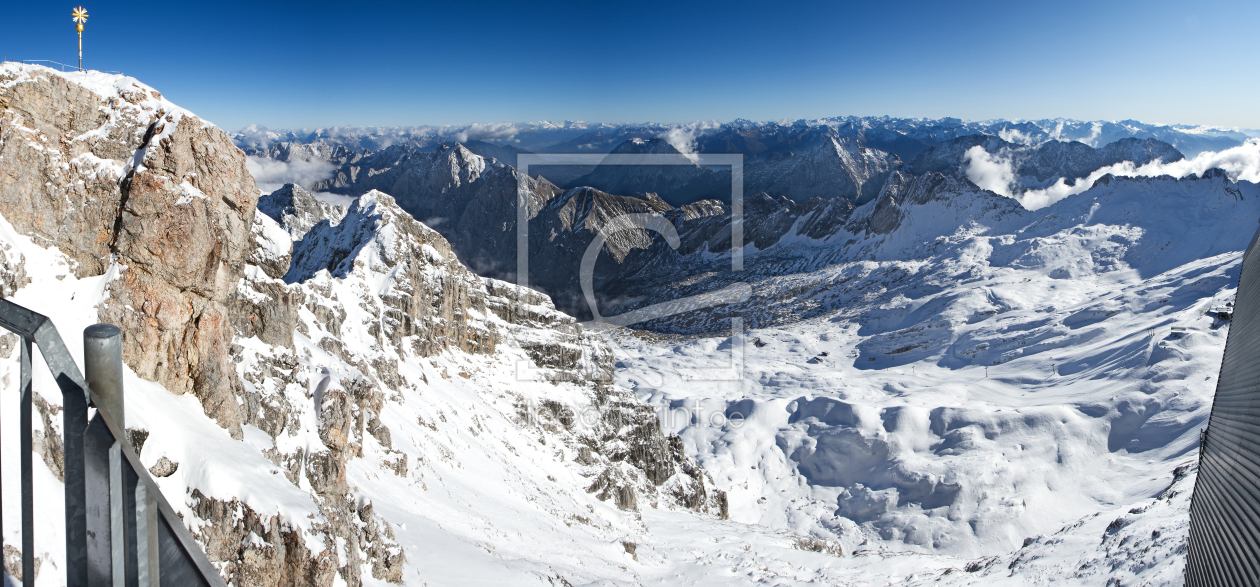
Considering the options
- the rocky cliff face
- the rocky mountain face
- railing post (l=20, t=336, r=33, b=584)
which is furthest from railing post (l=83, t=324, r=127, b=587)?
the rocky cliff face

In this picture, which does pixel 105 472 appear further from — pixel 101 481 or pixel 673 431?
pixel 673 431

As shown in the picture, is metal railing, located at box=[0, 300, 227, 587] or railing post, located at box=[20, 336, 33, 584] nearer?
metal railing, located at box=[0, 300, 227, 587]

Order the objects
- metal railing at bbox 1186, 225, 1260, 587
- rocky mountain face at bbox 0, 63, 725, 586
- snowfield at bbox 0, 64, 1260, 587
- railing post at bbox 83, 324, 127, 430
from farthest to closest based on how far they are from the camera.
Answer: metal railing at bbox 1186, 225, 1260, 587 → snowfield at bbox 0, 64, 1260, 587 → rocky mountain face at bbox 0, 63, 725, 586 → railing post at bbox 83, 324, 127, 430

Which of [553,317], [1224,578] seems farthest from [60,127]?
[553,317]

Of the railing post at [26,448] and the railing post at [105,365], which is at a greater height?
the railing post at [105,365]

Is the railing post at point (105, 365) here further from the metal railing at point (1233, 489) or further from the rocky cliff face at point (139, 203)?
the metal railing at point (1233, 489)

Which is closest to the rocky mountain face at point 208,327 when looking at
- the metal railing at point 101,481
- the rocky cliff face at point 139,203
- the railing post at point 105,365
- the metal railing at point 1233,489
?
the rocky cliff face at point 139,203

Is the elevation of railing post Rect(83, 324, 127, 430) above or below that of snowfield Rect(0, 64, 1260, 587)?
above

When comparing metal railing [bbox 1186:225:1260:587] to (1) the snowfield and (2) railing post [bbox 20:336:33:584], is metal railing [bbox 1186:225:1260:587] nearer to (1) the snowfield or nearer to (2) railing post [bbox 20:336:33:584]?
(1) the snowfield
